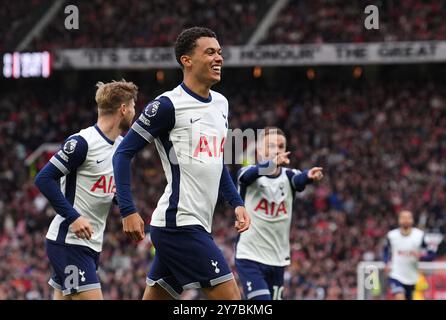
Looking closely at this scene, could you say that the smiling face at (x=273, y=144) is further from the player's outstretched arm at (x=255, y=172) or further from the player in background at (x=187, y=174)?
the player in background at (x=187, y=174)

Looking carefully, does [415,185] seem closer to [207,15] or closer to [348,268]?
[348,268]

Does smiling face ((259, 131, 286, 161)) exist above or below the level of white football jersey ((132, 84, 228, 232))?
above

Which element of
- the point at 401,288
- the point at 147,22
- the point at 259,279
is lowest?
the point at 259,279

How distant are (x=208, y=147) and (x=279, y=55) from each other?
2188cm

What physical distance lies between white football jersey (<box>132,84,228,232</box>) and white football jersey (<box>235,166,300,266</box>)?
10.9 ft

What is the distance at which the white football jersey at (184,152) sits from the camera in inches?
247

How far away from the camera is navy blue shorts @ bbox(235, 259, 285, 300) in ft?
31.3

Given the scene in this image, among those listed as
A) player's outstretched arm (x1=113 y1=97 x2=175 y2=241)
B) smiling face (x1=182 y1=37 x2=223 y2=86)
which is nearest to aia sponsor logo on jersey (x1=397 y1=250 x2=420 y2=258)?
smiling face (x1=182 y1=37 x2=223 y2=86)

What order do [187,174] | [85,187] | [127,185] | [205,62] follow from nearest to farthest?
[127,185]
[187,174]
[205,62]
[85,187]

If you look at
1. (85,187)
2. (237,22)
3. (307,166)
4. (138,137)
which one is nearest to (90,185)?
(85,187)

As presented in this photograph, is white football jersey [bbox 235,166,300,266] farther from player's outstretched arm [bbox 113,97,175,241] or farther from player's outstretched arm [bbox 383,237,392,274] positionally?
player's outstretched arm [bbox 383,237,392,274]

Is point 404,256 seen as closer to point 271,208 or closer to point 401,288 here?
point 401,288

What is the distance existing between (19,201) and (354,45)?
1044 cm

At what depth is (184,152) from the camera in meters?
6.36
